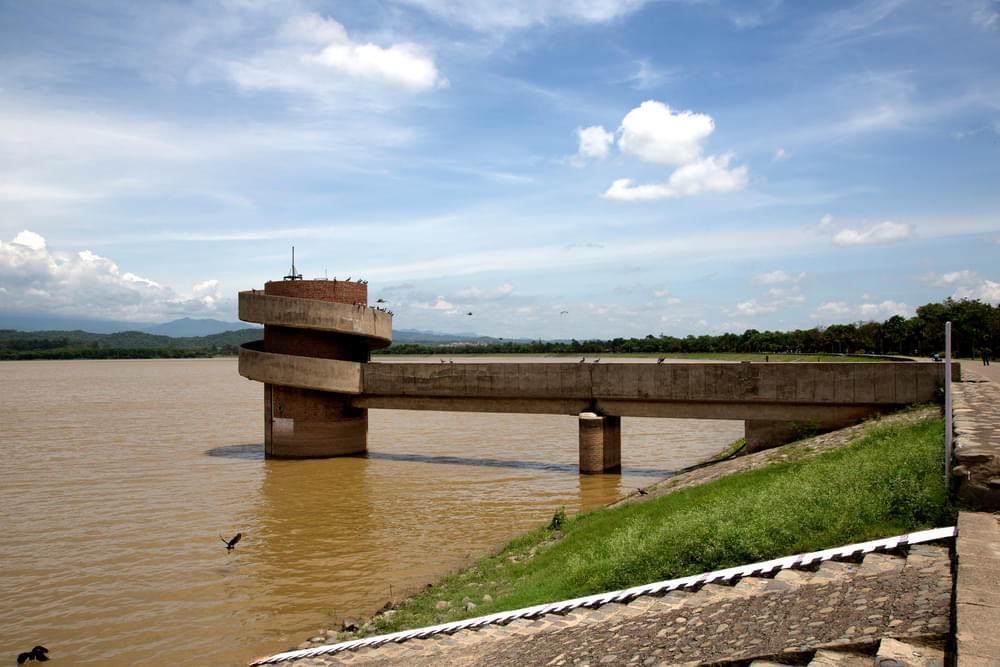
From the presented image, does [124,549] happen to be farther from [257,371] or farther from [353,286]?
[353,286]

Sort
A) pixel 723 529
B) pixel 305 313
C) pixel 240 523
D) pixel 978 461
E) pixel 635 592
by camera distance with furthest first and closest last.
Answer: pixel 305 313, pixel 240 523, pixel 723 529, pixel 635 592, pixel 978 461

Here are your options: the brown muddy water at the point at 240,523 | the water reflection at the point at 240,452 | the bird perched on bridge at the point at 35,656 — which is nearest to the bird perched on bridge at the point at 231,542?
the brown muddy water at the point at 240,523

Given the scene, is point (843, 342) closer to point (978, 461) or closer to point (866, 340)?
point (866, 340)

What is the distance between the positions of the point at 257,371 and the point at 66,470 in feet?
20.5

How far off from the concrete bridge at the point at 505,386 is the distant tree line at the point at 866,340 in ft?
129

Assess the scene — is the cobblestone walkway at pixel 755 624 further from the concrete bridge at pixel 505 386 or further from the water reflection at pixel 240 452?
the water reflection at pixel 240 452

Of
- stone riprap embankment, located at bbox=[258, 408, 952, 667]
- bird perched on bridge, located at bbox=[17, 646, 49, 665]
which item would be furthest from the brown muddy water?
stone riprap embankment, located at bbox=[258, 408, 952, 667]

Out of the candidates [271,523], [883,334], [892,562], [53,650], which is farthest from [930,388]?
[883,334]

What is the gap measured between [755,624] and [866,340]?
3072 inches

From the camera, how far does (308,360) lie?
21.3 m

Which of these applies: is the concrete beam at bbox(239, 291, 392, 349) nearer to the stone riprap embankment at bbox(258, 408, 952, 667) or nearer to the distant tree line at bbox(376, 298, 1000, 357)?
the stone riprap embankment at bbox(258, 408, 952, 667)

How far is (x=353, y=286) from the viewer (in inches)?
886

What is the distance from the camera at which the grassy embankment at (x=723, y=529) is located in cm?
666

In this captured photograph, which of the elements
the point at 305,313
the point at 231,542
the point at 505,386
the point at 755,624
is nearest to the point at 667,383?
the point at 505,386
